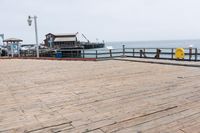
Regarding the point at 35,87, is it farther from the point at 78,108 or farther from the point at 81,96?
the point at 78,108

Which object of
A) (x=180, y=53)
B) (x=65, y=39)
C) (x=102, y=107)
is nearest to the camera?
(x=102, y=107)

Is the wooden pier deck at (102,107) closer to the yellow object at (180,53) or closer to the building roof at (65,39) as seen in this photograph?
the yellow object at (180,53)

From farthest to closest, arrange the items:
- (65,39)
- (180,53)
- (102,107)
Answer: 1. (65,39)
2. (180,53)
3. (102,107)

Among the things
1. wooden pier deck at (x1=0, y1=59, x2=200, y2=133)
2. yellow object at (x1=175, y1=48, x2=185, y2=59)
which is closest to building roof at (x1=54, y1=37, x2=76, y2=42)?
yellow object at (x1=175, y1=48, x2=185, y2=59)

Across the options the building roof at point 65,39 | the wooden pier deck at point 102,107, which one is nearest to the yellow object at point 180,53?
the wooden pier deck at point 102,107

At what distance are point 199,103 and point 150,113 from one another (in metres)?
1.11

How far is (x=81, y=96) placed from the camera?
504cm

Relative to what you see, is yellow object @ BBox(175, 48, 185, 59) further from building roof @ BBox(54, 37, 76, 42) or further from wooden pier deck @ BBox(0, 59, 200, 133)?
building roof @ BBox(54, 37, 76, 42)

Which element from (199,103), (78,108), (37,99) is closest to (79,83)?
(37,99)

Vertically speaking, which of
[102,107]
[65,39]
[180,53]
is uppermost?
[65,39]

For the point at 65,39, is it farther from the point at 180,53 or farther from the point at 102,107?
the point at 102,107

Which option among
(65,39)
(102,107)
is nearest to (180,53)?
(102,107)

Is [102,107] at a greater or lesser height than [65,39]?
lesser

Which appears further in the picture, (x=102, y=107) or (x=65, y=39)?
(x=65, y=39)
